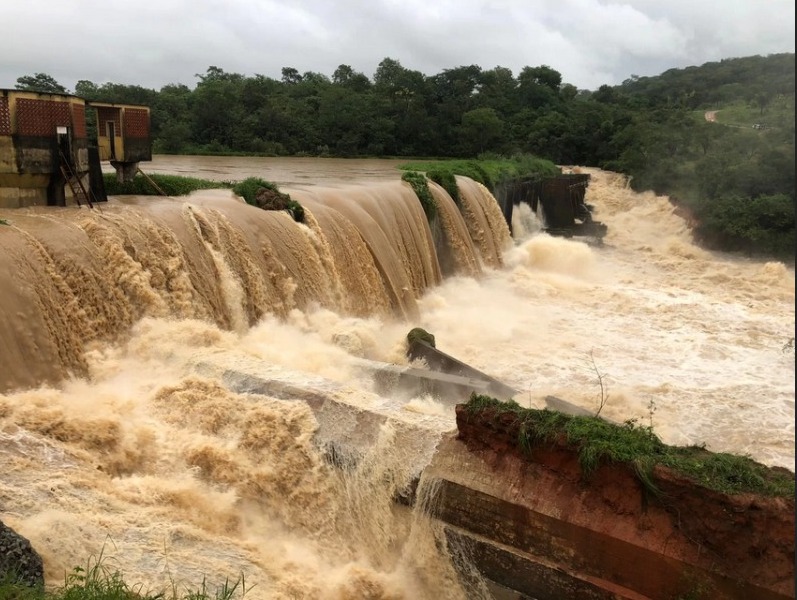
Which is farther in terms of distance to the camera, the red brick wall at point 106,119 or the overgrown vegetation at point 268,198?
the overgrown vegetation at point 268,198

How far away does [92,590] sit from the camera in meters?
3.79

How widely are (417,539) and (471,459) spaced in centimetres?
85

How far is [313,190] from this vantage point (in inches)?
562

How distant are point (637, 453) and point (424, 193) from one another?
12329 millimetres

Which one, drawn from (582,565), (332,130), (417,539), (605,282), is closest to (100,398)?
(417,539)

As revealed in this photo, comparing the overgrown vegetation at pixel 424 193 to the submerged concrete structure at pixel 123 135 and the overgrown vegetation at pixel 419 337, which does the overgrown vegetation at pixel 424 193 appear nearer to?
the submerged concrete structure at pixel 123 135

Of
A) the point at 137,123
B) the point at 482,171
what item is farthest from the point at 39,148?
the point at 482,171

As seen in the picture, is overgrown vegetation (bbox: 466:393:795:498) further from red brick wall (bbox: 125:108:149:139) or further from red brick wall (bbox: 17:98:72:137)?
red brick wall (bbox: 125:108:149:139)

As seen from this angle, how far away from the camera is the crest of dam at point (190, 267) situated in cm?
711

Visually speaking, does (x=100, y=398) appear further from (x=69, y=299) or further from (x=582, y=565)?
(x=582, y=565)

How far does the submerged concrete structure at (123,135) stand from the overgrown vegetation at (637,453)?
914cm

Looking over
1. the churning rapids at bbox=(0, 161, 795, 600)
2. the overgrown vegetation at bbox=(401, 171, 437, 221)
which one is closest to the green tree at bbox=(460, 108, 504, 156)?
the overgrown vegetation at bbox=(401, 171, 437, 221)

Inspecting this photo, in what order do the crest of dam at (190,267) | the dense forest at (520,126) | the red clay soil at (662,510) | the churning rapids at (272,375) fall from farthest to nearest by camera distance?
the dense forest at (520,126) → the crest of dam at (190,267) → the churning rapids at (272,375) → the red clay soil at (662,510)

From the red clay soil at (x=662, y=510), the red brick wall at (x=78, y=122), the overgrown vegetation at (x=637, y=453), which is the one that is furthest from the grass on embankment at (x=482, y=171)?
the red clay soil at (x=662, y=510)
